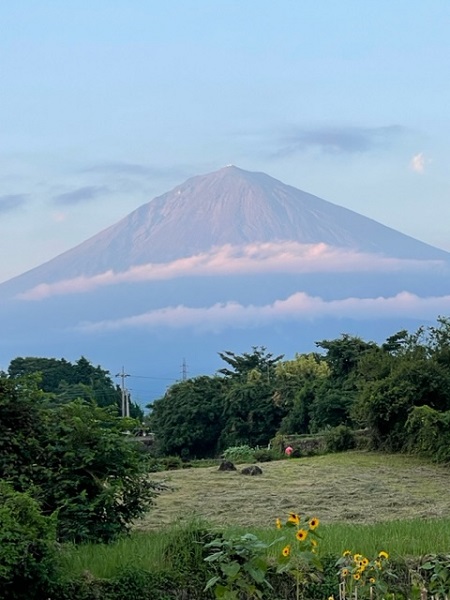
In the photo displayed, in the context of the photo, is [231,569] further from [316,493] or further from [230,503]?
[316,493]

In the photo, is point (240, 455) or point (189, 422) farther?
point (189, 422)

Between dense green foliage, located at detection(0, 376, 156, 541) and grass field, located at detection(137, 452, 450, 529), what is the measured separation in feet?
3.39

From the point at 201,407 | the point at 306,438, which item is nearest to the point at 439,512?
the point at 306,438

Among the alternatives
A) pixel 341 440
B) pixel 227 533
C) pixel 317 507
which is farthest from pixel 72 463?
pixel 341 440

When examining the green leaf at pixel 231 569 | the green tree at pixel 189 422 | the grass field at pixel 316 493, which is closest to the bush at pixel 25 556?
the green leaf at pixel 231 569

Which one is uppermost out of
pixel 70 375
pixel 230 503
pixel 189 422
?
pixel 70 375

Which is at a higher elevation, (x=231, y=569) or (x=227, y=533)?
(x=227, y=533)

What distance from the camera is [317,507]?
13.2m

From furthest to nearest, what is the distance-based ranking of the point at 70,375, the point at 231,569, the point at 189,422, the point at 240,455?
the point at 70,375
the point at 189,422
the point at 240,455
the point at 231,569

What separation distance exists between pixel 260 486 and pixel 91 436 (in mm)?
7423

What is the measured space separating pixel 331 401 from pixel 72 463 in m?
26.6

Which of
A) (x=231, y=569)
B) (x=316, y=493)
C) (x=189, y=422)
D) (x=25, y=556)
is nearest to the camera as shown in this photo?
(x=231, y=569)

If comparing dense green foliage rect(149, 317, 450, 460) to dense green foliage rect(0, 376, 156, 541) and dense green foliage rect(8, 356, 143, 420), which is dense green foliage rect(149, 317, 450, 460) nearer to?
dense green foliage rect(8, 356, 143, 420)

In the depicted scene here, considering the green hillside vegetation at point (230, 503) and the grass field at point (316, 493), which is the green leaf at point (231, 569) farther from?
the grass field at point (316, 493)
